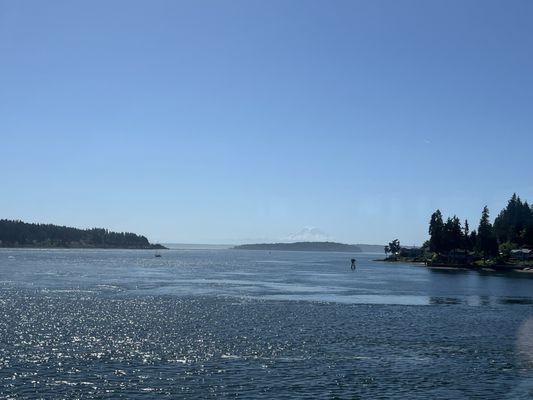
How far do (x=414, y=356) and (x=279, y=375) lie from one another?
12.5 m

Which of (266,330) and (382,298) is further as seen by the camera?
(382,298)

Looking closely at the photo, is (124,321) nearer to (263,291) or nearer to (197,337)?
(197,337)

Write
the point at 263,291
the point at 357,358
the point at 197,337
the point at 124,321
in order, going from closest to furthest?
1. the point at 357,358
2. the point at 197,337
3. the point at 124,321
4. the point at 263,291

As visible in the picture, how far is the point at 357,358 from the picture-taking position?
41.9m

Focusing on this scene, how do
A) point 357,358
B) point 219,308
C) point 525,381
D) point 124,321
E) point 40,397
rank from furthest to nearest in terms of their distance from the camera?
point 219,308, point 124,321, point 357,358, point 525,381, point 40,397

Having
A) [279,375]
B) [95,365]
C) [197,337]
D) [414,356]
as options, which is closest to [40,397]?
[95,365]

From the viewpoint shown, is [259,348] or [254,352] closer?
[254,352]

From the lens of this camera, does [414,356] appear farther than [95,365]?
Yes

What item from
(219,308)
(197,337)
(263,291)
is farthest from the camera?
(263,291)

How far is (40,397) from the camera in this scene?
99.6 ft

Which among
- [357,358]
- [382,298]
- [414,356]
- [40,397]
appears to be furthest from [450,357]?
[382,298]

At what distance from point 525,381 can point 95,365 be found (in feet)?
91.1

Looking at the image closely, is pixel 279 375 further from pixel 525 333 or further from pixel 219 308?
pixel 219 308

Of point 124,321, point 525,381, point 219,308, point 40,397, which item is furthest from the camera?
point 219,308
